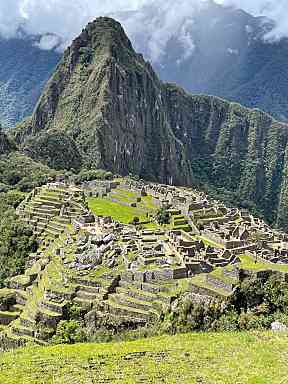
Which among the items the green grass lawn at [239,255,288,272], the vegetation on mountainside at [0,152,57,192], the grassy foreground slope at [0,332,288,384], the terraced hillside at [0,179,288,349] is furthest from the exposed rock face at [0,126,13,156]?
the grassy foreground slope at [0,332,288,384]

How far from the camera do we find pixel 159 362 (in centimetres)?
1527

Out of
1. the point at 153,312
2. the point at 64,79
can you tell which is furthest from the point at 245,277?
the point at 64,79

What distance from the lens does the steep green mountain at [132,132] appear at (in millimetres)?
115312

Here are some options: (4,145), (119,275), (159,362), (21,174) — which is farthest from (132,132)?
(159,362)

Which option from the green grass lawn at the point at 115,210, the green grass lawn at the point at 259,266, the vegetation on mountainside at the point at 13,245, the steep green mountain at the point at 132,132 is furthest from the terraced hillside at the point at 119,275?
the steep green mountain at the point at 132,132

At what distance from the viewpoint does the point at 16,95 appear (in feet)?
641

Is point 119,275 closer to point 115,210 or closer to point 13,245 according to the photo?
point 13,245

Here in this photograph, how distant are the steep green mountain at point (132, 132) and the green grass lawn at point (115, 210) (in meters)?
38.8

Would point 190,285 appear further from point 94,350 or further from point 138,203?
point 138,203

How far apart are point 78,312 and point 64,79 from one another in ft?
380

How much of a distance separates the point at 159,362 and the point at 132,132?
121641 mm

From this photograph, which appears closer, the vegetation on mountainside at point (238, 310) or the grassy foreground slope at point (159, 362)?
the grassy foreground slope at point (159, 362)

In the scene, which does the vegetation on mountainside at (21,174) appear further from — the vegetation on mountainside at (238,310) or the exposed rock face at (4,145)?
the vegetation on mountainside at (238,310)

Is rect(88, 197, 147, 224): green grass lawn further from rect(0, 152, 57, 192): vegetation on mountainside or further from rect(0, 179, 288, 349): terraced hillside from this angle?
rect(0, 152, 57, 192): vegetation on mountainside
